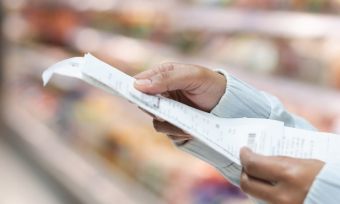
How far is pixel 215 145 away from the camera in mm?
1061

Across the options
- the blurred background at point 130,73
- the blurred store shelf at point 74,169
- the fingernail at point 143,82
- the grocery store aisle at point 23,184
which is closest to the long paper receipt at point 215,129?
the fingernail at point 143,82

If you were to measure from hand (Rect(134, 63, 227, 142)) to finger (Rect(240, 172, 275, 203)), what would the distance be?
0.23 metres

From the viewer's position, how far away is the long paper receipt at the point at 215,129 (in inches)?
40.7

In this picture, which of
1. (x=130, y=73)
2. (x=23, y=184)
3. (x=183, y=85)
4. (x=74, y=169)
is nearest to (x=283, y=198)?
(x=183, y=85)

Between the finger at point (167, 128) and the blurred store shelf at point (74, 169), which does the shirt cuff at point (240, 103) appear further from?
the blurred store shelf at point (74, 169)

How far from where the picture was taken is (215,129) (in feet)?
3.59

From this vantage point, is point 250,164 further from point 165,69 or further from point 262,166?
point 165,69

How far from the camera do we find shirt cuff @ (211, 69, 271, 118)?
1238mm

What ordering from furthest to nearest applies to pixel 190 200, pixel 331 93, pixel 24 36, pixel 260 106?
pixel 24 36, pixel 190 200, pixel 331 93, pixel 260 106

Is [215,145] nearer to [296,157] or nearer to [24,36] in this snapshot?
[296,157]

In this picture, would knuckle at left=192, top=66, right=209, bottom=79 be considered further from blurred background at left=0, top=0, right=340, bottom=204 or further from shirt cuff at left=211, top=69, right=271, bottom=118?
blurred background at left=0, top=0, right=340, bottom=204

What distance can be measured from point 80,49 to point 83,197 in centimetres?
135

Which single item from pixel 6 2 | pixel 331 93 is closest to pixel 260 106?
pixel 331 93

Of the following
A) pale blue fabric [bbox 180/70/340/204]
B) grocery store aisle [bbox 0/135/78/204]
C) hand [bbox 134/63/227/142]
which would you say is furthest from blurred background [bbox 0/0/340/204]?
hand [bbox 134/63/227/142]
